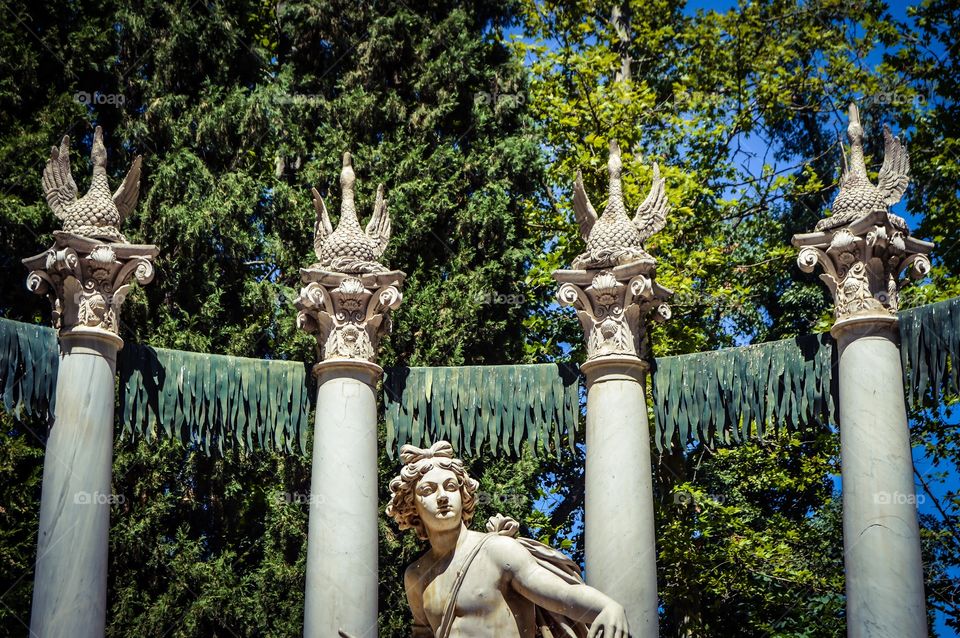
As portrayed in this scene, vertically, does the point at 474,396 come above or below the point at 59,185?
below

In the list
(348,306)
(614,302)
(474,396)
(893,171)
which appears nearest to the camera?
(893,171)

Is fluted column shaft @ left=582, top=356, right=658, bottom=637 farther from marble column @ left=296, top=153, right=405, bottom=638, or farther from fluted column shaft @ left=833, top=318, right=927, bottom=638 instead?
marble column @ left=296, top=153, right=405, bottom=638

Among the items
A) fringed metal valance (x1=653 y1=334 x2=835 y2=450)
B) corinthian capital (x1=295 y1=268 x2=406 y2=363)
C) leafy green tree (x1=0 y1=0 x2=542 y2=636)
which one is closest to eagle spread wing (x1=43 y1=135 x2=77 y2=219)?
corinthian capital (x1=295 y1=268 x2=406 y2=363)

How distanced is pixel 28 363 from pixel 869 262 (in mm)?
13666

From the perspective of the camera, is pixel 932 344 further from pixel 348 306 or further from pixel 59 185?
pixel 59 185

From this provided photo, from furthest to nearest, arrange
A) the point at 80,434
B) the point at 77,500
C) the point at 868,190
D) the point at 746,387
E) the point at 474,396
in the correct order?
the point at 474,396
the point at 746,387
the point at 868,190
the point at 80,434
the point at 77,500

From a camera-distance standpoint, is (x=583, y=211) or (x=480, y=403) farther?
(x=480, y=403)

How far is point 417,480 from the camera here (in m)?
15.3

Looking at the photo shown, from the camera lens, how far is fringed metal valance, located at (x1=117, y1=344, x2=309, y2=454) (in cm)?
2517

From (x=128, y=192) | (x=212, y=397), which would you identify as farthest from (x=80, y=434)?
(x=128, y=192)

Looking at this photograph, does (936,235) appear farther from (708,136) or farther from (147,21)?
(147,21)

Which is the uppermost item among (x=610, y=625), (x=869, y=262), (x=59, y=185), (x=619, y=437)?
(x=59, y=185)

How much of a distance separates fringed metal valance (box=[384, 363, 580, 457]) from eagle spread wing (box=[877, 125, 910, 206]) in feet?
20.4

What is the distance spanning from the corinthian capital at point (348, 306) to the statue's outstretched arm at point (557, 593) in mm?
9889
